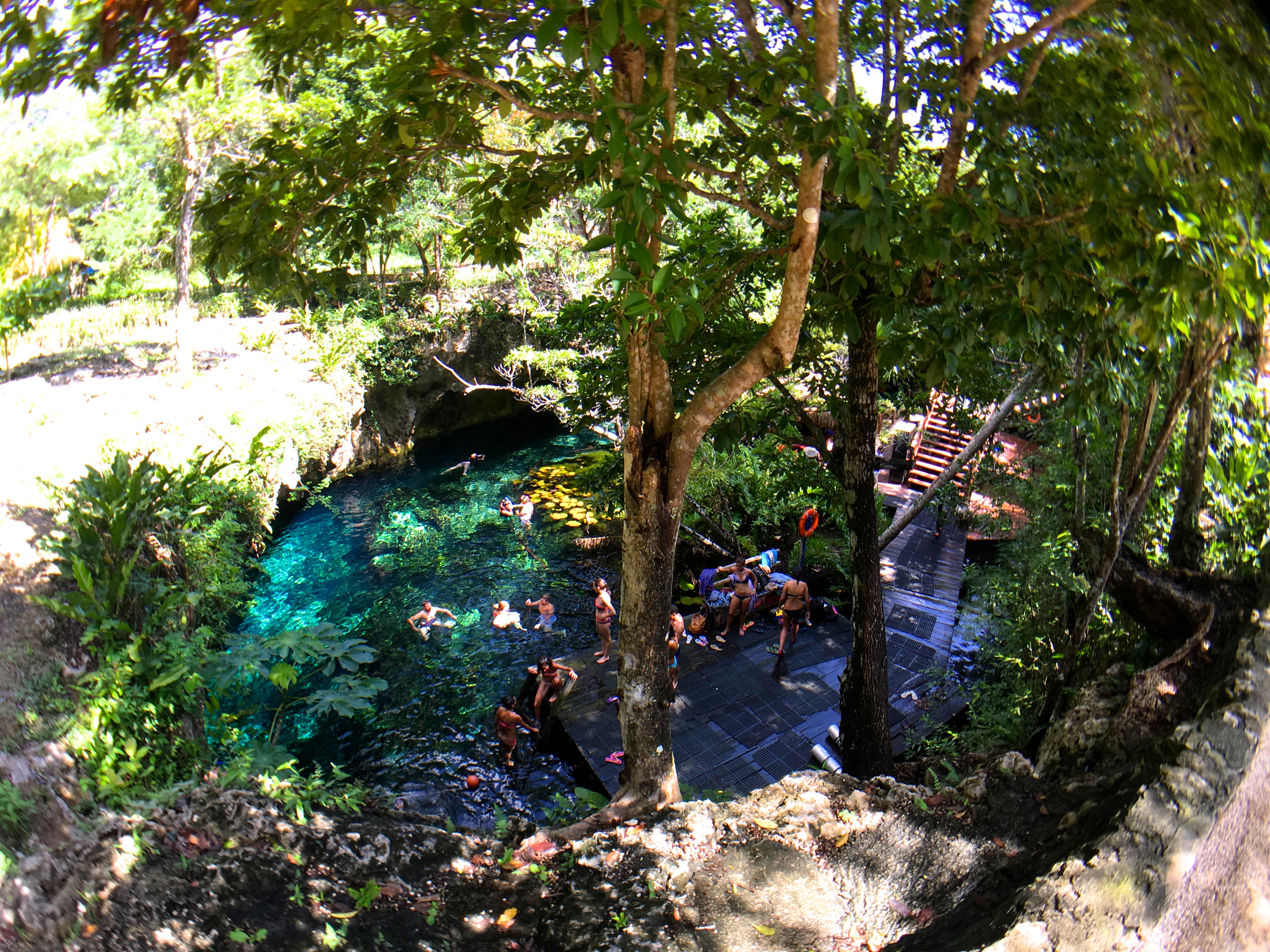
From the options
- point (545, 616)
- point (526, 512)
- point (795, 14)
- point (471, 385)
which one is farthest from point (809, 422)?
point (471, 385)

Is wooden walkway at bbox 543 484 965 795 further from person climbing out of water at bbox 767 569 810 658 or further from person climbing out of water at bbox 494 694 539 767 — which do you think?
person climbing out of water at bbox 494 694 539 767

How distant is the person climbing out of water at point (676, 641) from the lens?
9.71 meters

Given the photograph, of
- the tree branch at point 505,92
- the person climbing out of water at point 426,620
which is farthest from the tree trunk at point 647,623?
the person climbing out of water at point 426,620

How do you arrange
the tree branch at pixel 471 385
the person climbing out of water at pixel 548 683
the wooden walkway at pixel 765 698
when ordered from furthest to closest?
the tree branch at pixel 471 385
the person climbing out of water at pixel 548 683
the wooden walkway at pixel 765 698

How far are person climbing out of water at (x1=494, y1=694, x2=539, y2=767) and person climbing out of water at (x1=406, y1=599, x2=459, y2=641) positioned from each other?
3066 mm

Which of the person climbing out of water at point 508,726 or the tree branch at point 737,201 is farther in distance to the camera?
the person climbing out of water at point 508,726

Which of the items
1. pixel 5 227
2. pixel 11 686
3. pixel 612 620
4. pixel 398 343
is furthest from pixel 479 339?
pixel 11 686

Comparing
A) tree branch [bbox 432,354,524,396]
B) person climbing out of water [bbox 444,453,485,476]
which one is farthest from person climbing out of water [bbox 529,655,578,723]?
person climbing out of water [bbox 444,453,485,476]

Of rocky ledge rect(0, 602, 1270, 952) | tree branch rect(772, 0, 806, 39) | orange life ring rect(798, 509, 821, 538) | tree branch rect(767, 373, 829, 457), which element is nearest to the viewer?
rocky ledge rect(0, 602, 1270, 952)

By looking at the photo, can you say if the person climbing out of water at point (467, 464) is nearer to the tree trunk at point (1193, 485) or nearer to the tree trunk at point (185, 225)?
the tree trunk at point (185, 225)

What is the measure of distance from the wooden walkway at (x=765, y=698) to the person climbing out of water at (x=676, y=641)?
0.40 ft

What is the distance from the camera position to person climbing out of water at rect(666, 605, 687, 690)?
971cm

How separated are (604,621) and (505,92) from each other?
6860 mm

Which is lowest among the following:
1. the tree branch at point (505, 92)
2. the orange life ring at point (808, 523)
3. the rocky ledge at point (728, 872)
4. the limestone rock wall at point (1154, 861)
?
the orange life ring at point (808, 523)
